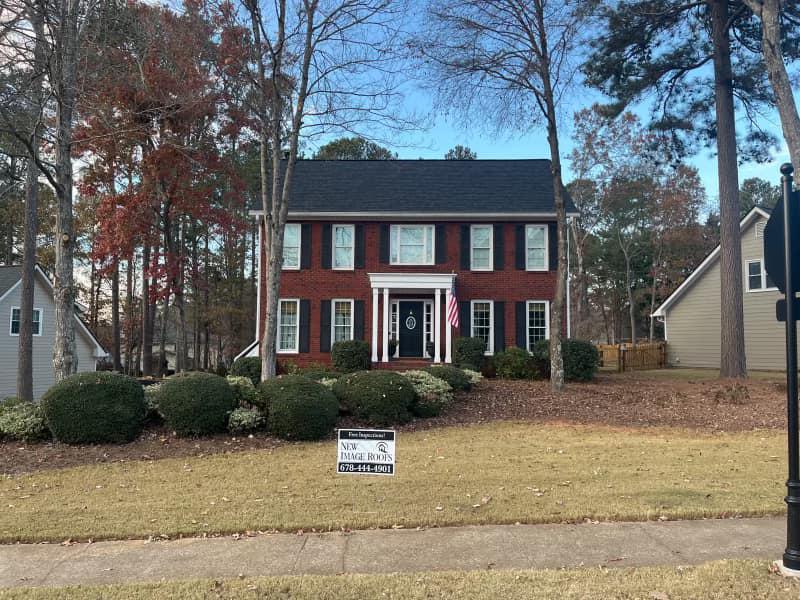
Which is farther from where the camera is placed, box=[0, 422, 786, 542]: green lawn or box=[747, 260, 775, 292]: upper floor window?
box=[747, 260, 775, 292]: upper floor window

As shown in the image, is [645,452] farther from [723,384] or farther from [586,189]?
[586,189]

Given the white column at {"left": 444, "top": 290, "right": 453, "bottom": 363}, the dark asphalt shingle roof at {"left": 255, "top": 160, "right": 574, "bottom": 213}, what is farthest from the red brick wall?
the dark asphalt shingle roof at {"left": 255, "top": 160, "right": 574, "bottom": 213}

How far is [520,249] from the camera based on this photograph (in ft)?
66.5

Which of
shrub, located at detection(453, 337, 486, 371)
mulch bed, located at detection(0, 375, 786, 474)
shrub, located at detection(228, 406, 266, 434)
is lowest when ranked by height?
mulch bed, located at detection(0, 375, 786, 474)

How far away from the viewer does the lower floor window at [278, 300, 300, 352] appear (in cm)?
2002

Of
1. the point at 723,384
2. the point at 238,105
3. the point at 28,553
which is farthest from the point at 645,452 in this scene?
the point at 238,105

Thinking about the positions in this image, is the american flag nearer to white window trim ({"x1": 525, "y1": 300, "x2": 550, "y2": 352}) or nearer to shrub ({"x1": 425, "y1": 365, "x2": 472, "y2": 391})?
white window trim ({"x1": 525, "y1": 300, "x2": 550, "y2": 352})

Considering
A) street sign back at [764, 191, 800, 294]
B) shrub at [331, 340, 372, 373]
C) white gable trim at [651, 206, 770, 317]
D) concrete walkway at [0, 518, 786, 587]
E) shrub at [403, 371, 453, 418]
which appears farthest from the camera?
white gable trim at [651, 206, 770, 317]

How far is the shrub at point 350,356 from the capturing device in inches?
738

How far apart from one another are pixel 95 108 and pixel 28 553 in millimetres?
9835

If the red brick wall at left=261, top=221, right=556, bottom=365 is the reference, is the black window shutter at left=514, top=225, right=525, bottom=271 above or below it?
above

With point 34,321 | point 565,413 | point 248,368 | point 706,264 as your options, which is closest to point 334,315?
point 248,368

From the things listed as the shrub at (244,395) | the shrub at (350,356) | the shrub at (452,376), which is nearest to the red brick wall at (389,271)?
the shrub at (350,356)

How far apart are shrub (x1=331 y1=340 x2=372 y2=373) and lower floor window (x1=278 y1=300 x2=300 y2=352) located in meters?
1.80
